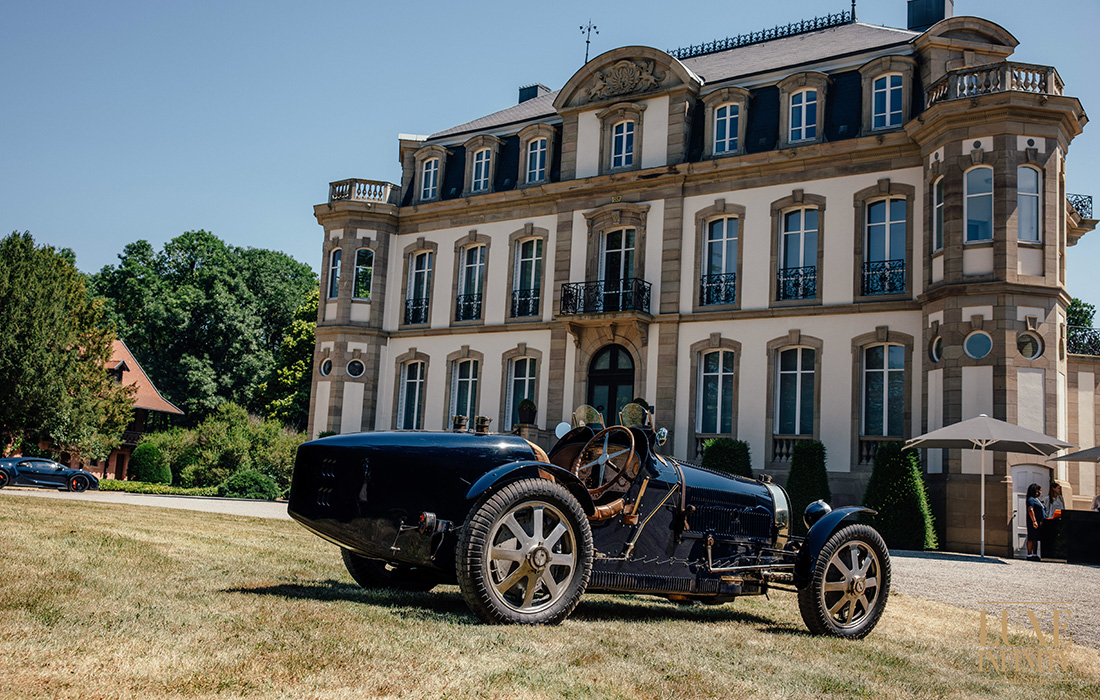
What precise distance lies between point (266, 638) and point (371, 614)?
1.03 m

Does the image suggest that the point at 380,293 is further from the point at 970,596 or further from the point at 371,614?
the point at 371,614

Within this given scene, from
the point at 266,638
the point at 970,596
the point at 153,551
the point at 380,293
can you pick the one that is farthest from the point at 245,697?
the point at 380,293

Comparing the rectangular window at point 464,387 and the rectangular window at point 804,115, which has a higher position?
the rectangular window at point 804,115

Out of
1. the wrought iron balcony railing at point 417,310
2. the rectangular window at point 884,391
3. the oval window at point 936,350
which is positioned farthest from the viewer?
the wrought iron balcony railing at point 417,310

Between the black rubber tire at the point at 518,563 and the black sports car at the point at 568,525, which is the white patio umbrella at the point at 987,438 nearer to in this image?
the black sports car at the point at 568,525

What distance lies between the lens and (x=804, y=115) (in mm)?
24469

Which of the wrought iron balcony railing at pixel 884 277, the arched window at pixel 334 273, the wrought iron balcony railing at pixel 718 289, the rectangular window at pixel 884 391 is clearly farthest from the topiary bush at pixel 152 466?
the wrought iron balcony railing at pixel 884 277

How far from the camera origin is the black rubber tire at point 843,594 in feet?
22.7

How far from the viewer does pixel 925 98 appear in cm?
2214

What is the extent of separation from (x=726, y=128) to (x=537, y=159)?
20.2ft

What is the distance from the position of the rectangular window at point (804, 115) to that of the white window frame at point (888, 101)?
1.46 m

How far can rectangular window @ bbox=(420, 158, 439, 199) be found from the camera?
3130 centimetres

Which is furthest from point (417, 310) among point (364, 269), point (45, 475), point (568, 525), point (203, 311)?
point (568, 525)

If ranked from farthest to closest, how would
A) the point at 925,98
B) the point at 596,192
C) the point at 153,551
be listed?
1. the point at 596,192
2. the point at 925,98
3. the point at 153,551
